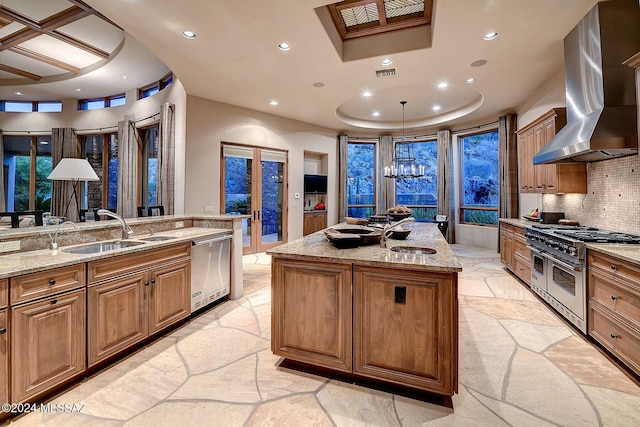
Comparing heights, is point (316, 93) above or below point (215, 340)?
above

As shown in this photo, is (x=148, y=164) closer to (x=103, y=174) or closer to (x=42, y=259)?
(x=103, y=174)

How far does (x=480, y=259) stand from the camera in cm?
564

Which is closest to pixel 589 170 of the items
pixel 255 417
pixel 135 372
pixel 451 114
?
pixel 451 114

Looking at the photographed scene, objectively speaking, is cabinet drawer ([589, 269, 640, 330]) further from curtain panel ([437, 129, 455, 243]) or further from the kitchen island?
curtain panel ([437, 129, 455, 243])

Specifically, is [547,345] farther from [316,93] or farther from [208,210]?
[208,210]

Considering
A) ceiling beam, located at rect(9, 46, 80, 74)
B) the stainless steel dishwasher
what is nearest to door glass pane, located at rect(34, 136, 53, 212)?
ceiling beam, located at rect(9, 46, 80, 74)

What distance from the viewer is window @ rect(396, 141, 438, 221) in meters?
7.82

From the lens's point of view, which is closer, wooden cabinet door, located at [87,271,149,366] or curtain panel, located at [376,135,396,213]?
wooden cabinet door, located at [87,271,149,366]

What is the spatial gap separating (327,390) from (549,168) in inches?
161

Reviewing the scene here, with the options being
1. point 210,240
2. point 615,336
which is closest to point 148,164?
point 210,240

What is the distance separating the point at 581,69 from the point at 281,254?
12.4ft

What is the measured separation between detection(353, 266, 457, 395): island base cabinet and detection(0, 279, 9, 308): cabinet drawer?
1991 millimetres

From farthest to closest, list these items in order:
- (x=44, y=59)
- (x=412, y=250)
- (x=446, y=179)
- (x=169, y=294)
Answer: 1. (x=446, y=179)
2. (x=44, y=59)
3. (x=169, y=294)
4. (x=412, y=250)

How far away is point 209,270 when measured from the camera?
3168mm
